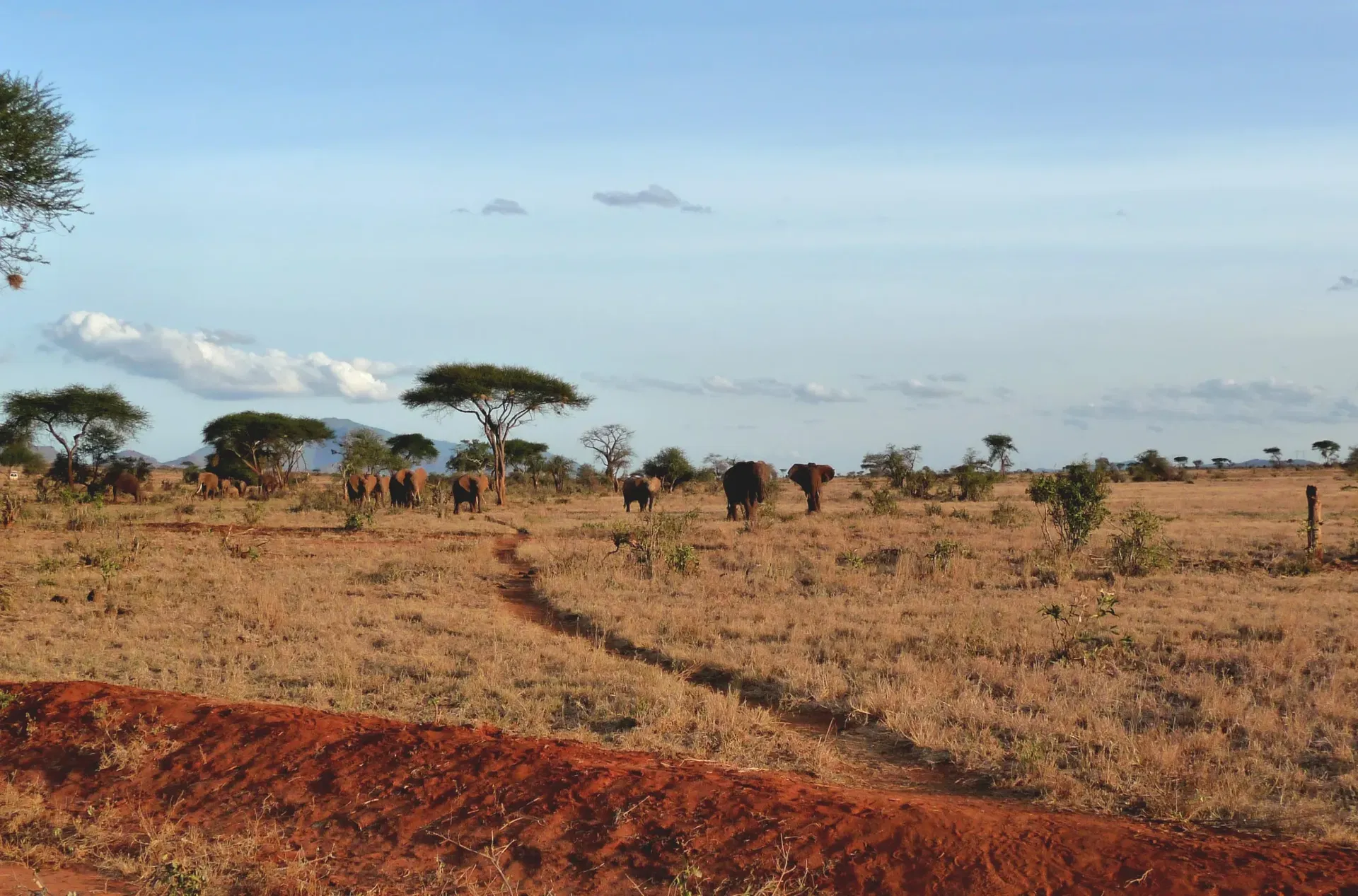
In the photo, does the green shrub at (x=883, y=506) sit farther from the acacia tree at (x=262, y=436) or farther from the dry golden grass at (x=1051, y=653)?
the acacia tree at (x=262, y=436)

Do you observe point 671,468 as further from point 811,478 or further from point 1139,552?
point 1139,552

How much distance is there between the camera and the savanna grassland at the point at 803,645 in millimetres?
7172

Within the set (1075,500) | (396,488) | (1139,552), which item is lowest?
(1139,552)

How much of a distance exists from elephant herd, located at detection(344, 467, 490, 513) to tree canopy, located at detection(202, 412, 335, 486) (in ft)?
37.1

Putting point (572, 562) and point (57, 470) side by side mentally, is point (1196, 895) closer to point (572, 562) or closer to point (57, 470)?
point (572, 562)

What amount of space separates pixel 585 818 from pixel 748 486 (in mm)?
20479

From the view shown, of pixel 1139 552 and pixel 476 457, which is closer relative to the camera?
pixel 1139 552

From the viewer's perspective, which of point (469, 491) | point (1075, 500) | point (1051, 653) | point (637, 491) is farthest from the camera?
point (637, 491)

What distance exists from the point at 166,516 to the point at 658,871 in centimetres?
2692

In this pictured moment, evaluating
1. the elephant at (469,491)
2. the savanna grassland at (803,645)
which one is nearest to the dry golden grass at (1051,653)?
the savanna grassland at (803,645)

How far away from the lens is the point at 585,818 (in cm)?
590

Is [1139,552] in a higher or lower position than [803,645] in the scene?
higher

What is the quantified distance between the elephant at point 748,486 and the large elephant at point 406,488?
13048mm

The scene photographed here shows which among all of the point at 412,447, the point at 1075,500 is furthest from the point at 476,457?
the point at 1075,500
